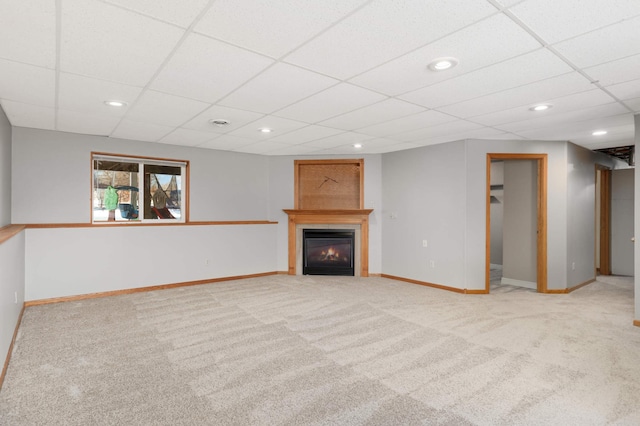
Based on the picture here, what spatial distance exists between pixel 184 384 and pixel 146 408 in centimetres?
31

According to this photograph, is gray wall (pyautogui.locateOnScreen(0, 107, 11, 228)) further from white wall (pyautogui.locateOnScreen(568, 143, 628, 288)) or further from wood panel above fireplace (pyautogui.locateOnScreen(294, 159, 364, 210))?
white wall (pyautogui.locateOnScreen(568, 143, 628, 288))

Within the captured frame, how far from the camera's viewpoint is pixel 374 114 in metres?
3.73

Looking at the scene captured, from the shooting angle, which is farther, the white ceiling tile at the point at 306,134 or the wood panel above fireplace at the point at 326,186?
Result: the wood panel above fireplace at the point at 326,186

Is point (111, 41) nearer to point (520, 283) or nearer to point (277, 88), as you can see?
point (277, 88)

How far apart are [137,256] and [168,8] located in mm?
4263

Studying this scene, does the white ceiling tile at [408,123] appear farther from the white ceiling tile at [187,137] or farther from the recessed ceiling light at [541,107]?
the white ceiling tile at [187,137]

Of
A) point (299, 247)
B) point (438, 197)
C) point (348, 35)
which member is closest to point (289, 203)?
point (299, 247)

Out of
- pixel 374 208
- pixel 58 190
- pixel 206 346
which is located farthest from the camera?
pixel 374 208

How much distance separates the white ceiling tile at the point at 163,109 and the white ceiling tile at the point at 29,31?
836mm

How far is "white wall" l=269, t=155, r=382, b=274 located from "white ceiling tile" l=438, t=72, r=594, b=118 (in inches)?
107

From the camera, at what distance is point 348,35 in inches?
80.4

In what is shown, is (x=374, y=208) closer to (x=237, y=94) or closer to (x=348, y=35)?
(x=237, y=94)

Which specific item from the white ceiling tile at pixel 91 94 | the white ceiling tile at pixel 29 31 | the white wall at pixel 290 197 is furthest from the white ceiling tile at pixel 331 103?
the white wall at pixel 290 197

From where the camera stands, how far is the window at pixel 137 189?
16.9ft
